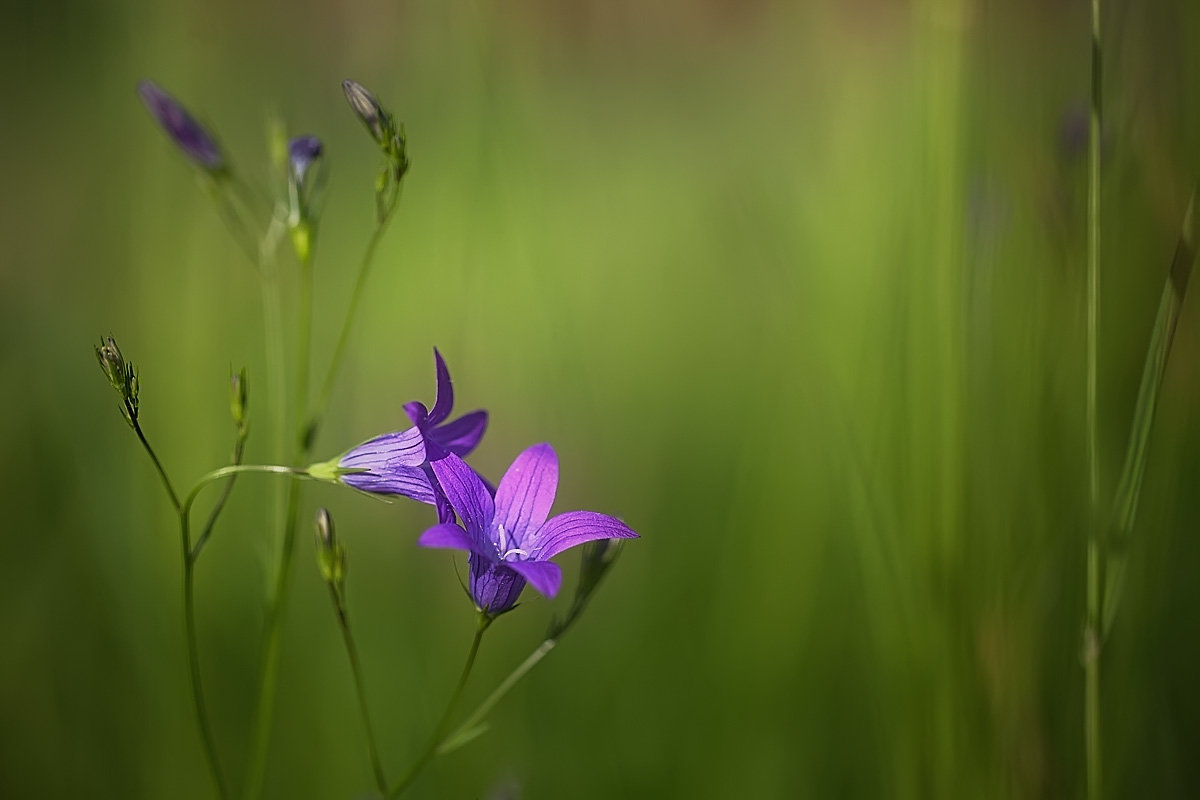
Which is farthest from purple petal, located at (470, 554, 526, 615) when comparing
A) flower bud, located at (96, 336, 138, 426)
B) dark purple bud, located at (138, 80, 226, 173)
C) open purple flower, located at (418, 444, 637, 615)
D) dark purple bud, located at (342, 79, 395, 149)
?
dark purple bud, located at (138, 80, 226, 173)

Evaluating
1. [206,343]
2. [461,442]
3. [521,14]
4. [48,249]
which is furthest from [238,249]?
[461,442]

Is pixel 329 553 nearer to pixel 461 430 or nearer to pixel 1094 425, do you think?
pixel 461 430

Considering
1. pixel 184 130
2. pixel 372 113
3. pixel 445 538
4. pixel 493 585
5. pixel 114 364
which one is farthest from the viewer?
pixel 184 130

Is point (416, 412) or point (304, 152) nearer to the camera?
point (416, 412)

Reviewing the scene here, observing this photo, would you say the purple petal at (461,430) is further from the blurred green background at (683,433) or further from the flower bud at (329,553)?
the blurred green background at (683,433)

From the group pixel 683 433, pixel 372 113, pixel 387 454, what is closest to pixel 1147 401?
pixel 387 454

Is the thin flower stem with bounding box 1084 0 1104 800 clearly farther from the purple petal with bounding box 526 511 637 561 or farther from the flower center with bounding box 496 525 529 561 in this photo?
the flower center with bounding box 496 525 529 561

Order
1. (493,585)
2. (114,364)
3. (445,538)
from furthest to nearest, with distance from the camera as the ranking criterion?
1. (493,585)
2. (114,364)
3. (445,538)

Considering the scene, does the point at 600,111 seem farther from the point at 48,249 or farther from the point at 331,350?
the point at 48,249
